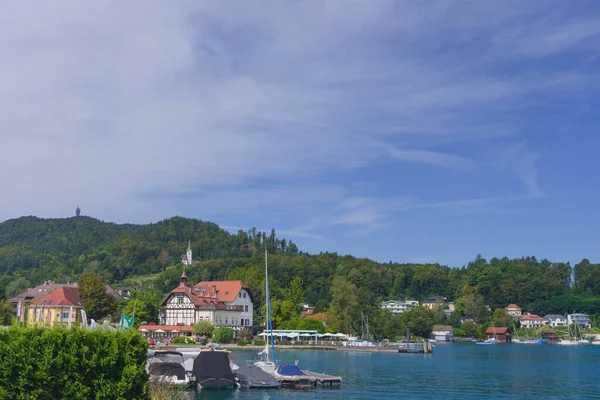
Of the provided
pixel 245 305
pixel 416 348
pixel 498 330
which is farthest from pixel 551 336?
pixel 245 305

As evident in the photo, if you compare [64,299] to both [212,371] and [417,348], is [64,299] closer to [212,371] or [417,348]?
[417,348]

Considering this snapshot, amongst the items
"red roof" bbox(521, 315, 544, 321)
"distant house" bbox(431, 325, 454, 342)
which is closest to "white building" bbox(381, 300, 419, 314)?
"red roof" bbox(521, 315, 544, 321)

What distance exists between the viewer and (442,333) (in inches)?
4968

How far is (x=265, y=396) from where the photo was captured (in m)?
35.2

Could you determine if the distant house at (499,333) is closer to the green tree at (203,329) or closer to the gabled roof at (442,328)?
the gabled roof at (442,328)

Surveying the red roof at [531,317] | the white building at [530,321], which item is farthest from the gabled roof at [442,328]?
the red roof at [531,317]

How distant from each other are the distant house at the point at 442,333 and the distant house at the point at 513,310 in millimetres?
29151

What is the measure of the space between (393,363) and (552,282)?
115175 millimetres

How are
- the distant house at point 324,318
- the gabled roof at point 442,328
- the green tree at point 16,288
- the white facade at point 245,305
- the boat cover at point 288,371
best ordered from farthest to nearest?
the gabled roof at point 442,328
the green tree at point 16,288
the distant house at point 324,318
the white facade at point 245,305
the boat cover at point 288,371

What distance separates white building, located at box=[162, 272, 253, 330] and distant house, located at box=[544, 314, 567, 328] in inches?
3661

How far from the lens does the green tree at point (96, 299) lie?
76.3 metres

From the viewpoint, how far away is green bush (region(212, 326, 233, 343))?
80625 mm

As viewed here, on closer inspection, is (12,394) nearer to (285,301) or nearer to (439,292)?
(285,301)

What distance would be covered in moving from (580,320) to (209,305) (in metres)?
108
